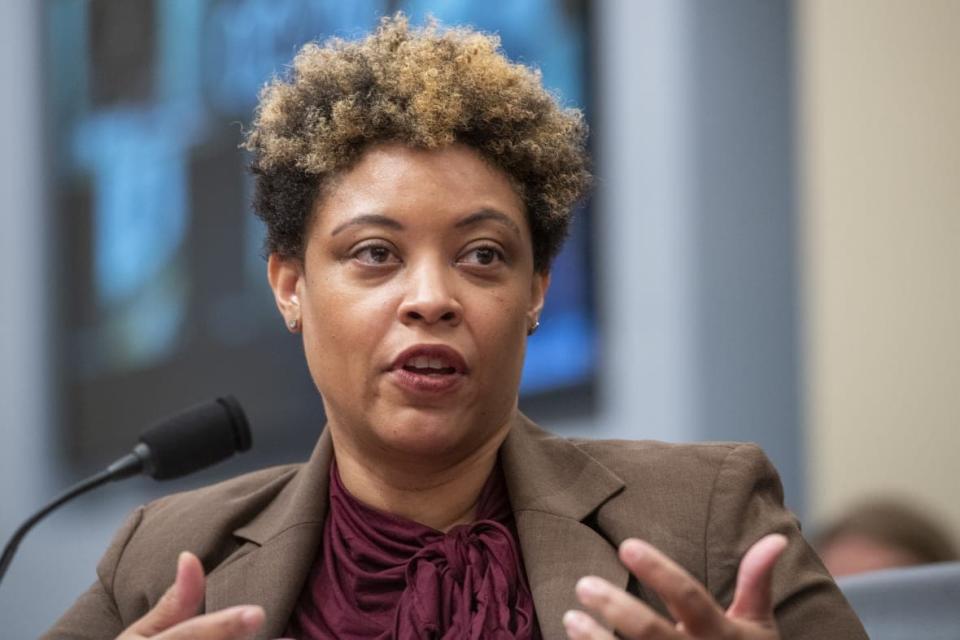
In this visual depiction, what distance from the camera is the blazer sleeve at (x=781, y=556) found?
5.84 feet

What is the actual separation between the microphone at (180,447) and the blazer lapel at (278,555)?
0.40 feet

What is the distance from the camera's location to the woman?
6.19 feet

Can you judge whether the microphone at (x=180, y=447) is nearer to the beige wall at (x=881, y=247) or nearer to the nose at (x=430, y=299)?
the nose at (x=430, y=299)

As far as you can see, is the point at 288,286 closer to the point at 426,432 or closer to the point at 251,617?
the point at 426,432

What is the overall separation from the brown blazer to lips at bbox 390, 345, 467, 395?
0.22 meters

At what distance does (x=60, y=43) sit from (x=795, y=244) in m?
2.98

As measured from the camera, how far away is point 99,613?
2074 millimetres

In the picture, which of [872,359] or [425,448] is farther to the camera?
[872,359]

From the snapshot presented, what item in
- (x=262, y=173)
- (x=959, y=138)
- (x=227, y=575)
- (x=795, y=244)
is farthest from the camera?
(x=795, y=244)

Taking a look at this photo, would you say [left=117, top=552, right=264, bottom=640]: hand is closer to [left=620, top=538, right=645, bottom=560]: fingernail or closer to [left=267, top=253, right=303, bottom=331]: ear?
[left=620, top=538, right=645, bottom=560]: fingernail

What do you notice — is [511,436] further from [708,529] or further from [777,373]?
[777,373]

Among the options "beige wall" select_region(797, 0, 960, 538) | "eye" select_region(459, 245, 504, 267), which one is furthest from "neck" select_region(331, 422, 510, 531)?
"beige wall" select_region(797, 0, 960, 538)

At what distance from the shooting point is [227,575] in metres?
2.01

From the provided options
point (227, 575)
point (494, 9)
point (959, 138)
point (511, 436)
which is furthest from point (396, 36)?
point (494, 9)
